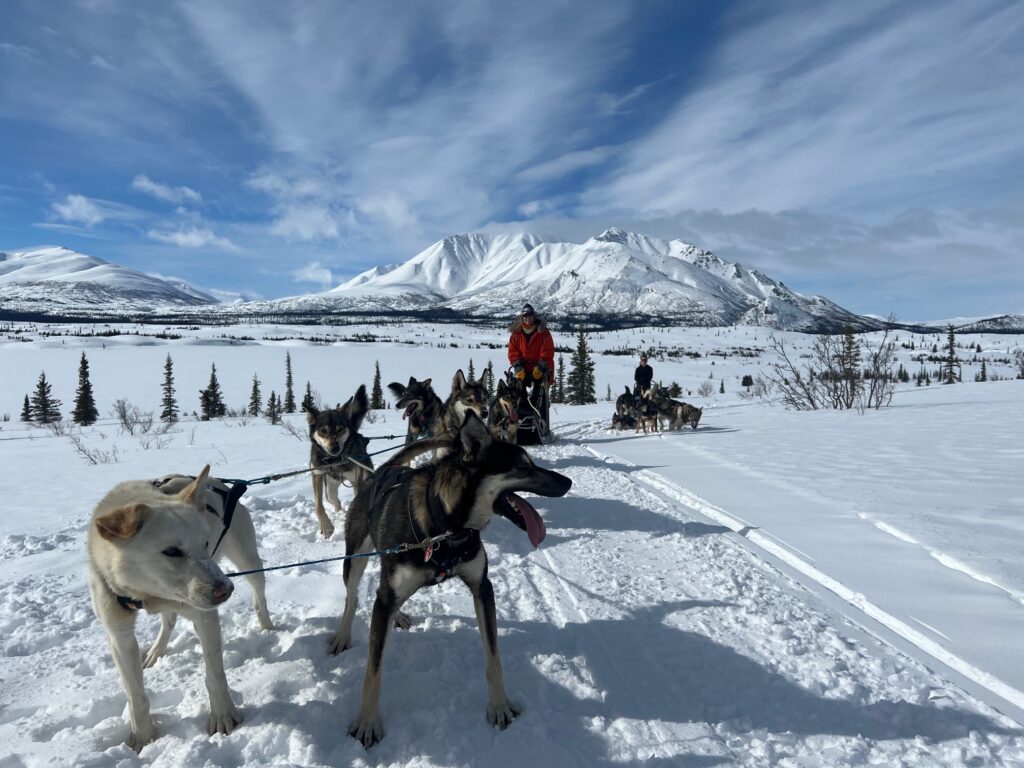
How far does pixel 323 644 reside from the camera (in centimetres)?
323

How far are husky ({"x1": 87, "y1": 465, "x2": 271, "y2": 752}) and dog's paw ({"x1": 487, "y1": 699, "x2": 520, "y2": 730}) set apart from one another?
3.97ft

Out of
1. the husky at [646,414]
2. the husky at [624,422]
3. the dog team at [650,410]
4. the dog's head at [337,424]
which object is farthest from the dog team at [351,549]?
the husky at [624,422]

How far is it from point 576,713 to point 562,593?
4.20 feet

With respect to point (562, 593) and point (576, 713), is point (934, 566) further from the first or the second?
point (576, 713)

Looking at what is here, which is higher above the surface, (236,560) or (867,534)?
(236,560)

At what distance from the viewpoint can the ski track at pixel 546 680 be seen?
2.33 metres

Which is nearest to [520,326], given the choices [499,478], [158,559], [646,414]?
[646,414]

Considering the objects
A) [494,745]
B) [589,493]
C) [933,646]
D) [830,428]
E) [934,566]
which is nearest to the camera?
[494,745]

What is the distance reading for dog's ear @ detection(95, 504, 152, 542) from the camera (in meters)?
2.27

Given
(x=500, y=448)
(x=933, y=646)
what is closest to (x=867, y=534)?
(x=933, y=646)

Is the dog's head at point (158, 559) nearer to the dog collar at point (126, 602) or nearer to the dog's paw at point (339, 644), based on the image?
the dog collar at point (126, 602)

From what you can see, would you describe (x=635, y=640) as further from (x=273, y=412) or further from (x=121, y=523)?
(x=273, y=412)

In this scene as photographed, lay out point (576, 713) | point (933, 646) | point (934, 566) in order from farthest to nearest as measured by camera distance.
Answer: point (934, 566) < point (933, 646) < point (576, 713)

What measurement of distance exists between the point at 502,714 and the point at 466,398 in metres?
5.60
